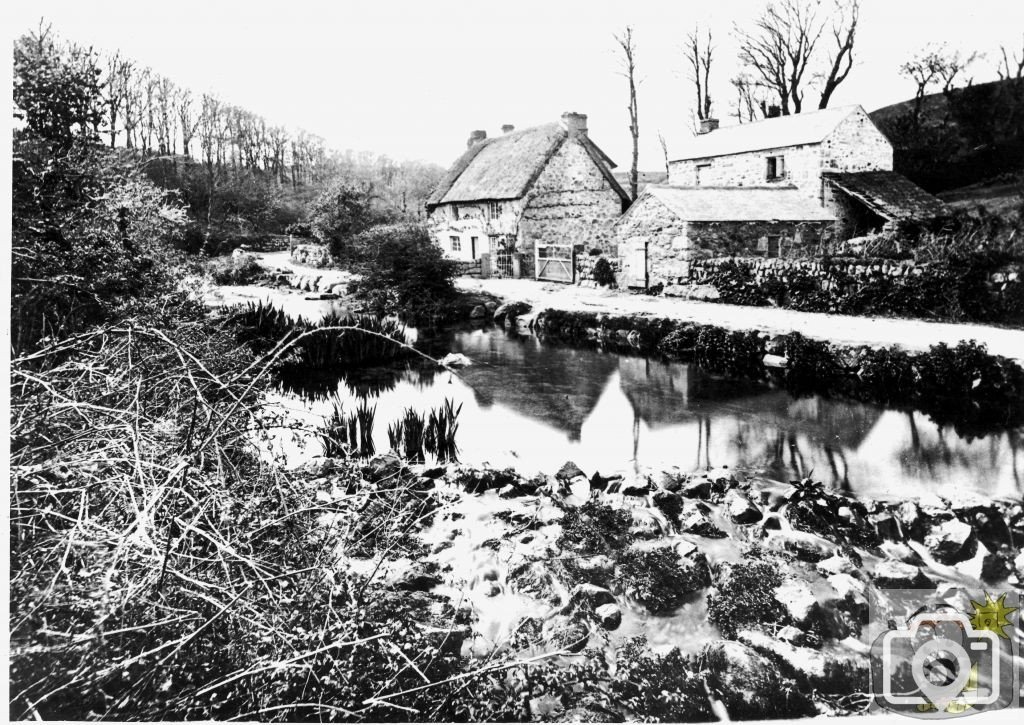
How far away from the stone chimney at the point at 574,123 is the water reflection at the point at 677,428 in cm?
1409

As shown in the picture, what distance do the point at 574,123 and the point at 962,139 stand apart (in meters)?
12.4

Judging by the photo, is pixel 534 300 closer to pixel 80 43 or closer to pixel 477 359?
pixel 477 359

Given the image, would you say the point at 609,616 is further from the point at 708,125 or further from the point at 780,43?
the point at 708,125

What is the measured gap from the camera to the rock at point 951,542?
14.3ft

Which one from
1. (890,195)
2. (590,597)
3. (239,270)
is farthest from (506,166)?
(590,597)

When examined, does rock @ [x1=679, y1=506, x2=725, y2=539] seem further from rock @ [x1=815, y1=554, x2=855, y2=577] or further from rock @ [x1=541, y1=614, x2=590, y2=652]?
rock @ [x1=541, y1=614, x2=590, y2=652]

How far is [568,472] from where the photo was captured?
5828 millimetres

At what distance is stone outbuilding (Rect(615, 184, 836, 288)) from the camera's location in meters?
16.9

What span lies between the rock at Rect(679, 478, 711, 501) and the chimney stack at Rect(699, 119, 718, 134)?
21775 mm

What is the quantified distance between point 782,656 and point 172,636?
110 inches

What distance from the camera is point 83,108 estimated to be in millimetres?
5852

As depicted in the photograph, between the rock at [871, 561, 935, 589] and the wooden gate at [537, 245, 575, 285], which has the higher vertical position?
the wooden gate at [537, 245, 575, 285]

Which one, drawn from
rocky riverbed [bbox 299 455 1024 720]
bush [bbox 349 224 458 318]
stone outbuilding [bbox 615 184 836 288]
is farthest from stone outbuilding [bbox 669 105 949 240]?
rocky riverbed [bbox 299 455 1024 720]

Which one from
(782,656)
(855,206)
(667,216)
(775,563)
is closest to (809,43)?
(667,216)
